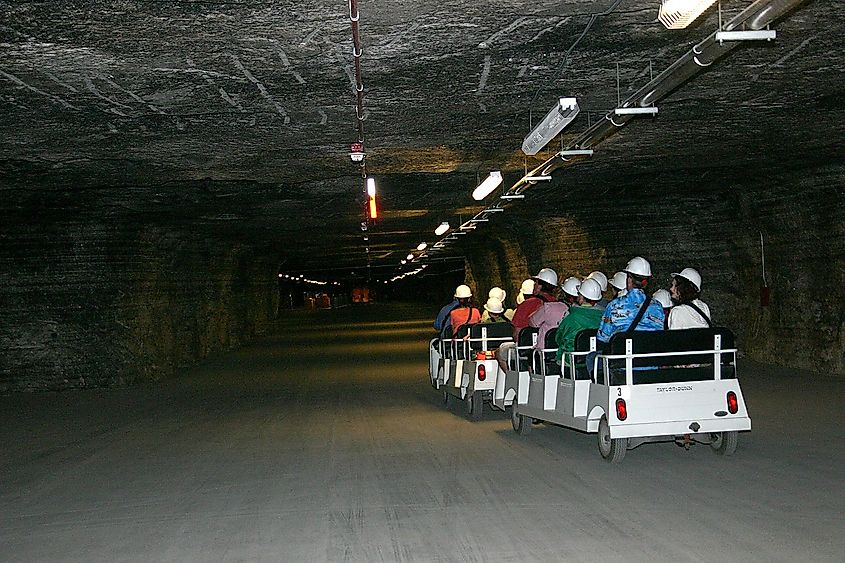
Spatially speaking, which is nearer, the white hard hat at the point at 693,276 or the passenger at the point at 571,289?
the white hard hat at the point at 693,276

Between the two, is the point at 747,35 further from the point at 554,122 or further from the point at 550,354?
the point at 550,354

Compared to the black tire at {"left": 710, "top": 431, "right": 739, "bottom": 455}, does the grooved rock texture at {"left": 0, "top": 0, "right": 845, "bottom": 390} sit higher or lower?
higher

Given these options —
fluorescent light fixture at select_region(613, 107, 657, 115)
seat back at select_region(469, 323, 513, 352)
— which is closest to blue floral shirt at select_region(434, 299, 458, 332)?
seat back at select_region(469, 323, 513, 352)

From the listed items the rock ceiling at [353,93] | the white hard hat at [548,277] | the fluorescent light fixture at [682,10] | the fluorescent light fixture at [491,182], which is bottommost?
the white hard hat at [548,277]

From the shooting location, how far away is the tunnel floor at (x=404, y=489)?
6980 mm

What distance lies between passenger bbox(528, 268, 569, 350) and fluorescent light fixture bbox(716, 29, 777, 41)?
219 inches

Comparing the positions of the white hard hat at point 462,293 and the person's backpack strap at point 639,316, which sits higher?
the white hard hat at point 462,293

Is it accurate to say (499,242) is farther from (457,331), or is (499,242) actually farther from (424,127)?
(424,127)

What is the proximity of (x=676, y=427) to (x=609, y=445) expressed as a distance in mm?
665

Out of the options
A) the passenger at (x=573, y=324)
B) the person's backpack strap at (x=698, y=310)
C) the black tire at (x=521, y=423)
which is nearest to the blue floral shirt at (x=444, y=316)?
the black tire at (x=521, y=423)

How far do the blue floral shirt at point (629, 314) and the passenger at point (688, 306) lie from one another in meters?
0.17

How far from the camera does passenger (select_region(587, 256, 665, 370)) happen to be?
10727 millimetres

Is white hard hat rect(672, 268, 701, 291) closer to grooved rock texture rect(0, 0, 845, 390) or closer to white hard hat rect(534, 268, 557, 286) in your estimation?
grooved rock texture rect(0, 0, 845, 390)

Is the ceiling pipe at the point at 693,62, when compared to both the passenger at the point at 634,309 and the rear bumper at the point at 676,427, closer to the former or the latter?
the passenger at the point at 634,309
